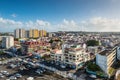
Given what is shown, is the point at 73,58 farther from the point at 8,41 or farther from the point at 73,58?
the point at 8,41

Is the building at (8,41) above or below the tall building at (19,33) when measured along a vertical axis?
below

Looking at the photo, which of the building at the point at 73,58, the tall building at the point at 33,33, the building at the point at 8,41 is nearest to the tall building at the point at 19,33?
the tall building at the point at 33,33

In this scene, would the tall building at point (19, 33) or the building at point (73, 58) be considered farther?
the tall building at point (19, 33)

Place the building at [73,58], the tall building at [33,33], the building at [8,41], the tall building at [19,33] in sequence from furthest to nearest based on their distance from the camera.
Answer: the tall building at [33,33] < the tall building at [19,33] < the building at [8,41] < the building at [73,58]

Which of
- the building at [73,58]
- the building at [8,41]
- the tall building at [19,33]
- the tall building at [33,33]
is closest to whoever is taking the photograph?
the building at [73,58]

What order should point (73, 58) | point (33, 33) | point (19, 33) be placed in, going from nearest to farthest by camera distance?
point (73, 58) → point (19, 33) → point (33, 33)

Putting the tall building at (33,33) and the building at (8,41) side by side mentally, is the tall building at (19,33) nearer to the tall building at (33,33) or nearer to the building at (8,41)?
the tall building at (33,33)

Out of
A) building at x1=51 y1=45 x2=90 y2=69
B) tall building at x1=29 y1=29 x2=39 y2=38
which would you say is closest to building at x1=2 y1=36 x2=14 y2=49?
building at x1=51 y1=45 x2=90 y2=69

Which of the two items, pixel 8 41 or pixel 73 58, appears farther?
pixel 8 41

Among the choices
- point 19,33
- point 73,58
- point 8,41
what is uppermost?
point 19,33

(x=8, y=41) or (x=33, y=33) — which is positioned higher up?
(x=33, y=33)

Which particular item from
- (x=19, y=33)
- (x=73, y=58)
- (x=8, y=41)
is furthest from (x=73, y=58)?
(x=19, y=33)
